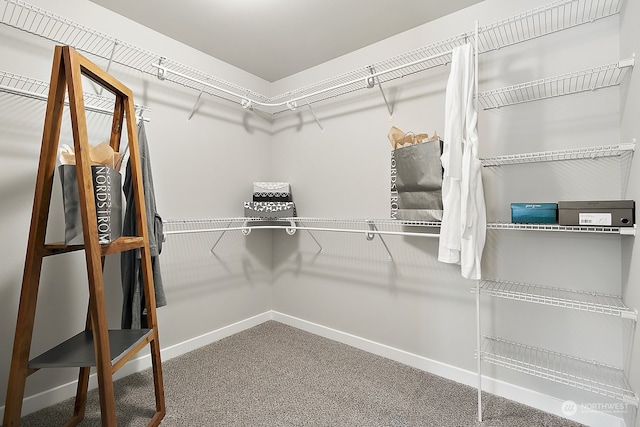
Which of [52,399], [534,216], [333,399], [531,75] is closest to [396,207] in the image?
[534,216]

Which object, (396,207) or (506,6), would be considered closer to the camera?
(506,6)

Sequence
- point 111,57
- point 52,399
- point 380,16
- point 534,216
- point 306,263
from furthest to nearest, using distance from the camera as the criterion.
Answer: point 306,263, point 380,16, point 111,57, point 52,399, point 534,216

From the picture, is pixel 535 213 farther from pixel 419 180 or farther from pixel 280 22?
pixel 280 22

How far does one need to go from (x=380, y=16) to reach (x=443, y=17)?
1.29 feet

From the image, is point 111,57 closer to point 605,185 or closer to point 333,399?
point 333,399

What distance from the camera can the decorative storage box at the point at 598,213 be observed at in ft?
3.97

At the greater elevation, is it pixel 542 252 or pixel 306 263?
pixel 542 252

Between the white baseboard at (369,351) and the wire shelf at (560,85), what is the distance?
1536 millimetres

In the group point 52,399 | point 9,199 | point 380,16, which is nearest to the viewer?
point 9,199

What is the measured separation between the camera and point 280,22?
2.00 m

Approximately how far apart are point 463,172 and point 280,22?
4.89 feet

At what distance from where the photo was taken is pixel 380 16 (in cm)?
192

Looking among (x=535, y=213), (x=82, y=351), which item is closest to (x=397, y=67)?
(x=535, y=213)

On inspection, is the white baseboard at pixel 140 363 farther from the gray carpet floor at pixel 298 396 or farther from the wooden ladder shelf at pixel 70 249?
the wooden ladder shelf at pixel 70 249
